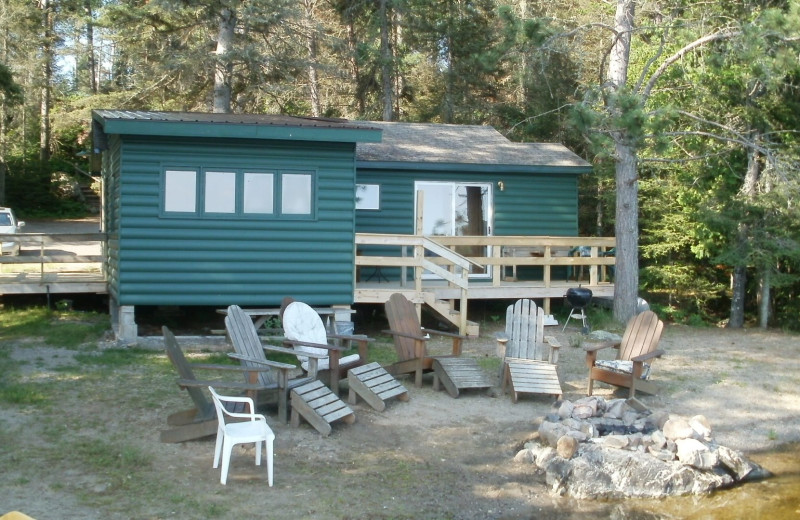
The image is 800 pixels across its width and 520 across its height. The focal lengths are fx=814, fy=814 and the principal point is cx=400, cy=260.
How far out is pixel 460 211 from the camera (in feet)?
49.9

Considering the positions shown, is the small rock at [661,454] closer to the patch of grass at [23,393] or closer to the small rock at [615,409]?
the small rock at [615,409]

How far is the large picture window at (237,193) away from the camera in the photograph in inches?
447

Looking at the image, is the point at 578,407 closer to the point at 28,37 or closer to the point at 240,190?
the point at 240,190

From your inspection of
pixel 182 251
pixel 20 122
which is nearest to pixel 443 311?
pixel 182 251

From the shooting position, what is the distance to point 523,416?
28.1 ft

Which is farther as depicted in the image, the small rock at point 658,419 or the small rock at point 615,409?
the small rock at point 615,409

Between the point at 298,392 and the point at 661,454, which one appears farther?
Answer: the point at 298,392

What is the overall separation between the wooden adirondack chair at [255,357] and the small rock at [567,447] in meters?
2.53

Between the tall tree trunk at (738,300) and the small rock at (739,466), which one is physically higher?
the tall tree trunk at (738,300)

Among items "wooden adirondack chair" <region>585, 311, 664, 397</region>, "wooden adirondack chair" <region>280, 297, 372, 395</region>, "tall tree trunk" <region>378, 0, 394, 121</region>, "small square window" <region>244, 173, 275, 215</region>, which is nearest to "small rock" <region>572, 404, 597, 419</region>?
"wooden adirondack chair" <region>585, 311, 664, 397</region>

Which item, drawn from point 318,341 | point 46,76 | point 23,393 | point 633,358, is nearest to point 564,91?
point 633,358

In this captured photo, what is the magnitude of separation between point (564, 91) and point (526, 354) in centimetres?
1539

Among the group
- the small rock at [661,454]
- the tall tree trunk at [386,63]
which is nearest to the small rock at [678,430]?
the small rock at [661,454]

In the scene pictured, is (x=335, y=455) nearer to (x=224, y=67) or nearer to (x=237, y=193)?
(x=237, y=193)
